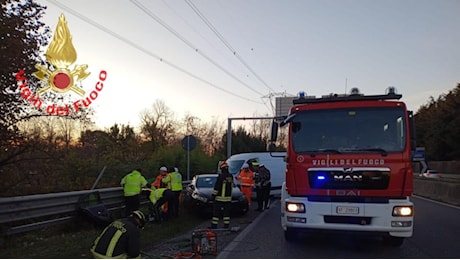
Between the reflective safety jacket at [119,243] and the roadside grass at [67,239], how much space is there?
102 inches

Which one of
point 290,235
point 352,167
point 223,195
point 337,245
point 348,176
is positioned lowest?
point 337,245

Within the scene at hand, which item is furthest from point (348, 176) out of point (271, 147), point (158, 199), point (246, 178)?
point (246, 178)

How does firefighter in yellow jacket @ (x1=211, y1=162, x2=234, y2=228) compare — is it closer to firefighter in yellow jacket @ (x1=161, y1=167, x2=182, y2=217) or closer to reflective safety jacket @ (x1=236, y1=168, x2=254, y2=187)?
firefighter in yellow jacket @ (x1=161, y1=167, x2=182, y2=217)

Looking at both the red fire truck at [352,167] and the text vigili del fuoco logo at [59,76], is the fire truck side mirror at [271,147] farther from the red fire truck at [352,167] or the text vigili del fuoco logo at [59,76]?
the text vigili del fuoco logo at [59,76]

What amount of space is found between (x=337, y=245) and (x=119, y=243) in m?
5.24

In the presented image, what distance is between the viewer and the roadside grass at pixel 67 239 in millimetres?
7152

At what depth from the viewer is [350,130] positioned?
7.96 metres

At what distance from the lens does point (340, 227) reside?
24.6ft

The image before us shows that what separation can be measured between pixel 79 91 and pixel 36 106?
1.73 metres

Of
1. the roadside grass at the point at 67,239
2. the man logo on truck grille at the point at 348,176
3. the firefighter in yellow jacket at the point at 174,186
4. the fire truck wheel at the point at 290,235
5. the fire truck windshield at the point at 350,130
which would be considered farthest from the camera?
the firefighter in yellow jacket at the point at 174,186

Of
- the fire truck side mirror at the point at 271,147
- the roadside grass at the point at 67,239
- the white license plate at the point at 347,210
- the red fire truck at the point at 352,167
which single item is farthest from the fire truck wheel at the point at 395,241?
the roadside grass at the point at 67,239

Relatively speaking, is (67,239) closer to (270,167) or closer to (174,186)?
(174,186)

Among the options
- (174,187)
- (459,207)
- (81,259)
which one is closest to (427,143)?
(459,207)

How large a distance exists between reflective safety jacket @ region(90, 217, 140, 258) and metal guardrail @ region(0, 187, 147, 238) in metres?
3.87
